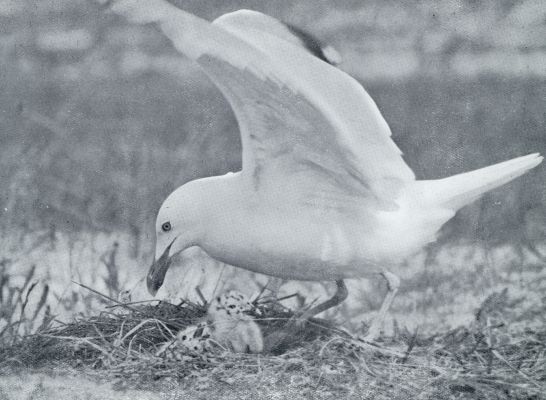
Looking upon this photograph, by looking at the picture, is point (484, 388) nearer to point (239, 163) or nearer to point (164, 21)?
point (239, 163)

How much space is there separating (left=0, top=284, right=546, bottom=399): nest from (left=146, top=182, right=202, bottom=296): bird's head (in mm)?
152

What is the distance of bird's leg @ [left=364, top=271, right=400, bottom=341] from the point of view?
3.69 metres

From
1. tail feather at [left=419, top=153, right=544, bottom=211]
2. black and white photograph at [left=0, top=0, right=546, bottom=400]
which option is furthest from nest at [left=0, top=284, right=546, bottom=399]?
tail feather at [left=419, top=153, right=544, bottom=211]

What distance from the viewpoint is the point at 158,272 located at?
3.65 meters

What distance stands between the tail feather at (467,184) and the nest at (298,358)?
485 millimetres

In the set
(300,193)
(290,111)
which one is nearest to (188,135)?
(300,193)

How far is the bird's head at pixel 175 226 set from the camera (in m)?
3.59

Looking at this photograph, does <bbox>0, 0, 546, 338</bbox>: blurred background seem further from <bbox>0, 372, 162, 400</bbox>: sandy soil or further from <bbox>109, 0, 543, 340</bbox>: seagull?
<bbox>0, 372, 162, 400</bbox>: sandy soil

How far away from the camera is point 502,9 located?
3.77 metres

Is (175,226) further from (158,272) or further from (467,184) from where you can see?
(467,184)

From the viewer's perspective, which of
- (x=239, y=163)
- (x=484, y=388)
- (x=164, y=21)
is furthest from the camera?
(x=239, y=163)

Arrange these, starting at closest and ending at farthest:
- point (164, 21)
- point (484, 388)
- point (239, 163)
Result: point (164, 21), point (484, 388), point (239, 163)

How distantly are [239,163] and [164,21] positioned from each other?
0.87 meters

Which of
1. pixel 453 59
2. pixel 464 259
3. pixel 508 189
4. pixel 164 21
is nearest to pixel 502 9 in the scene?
pixel 453 59
